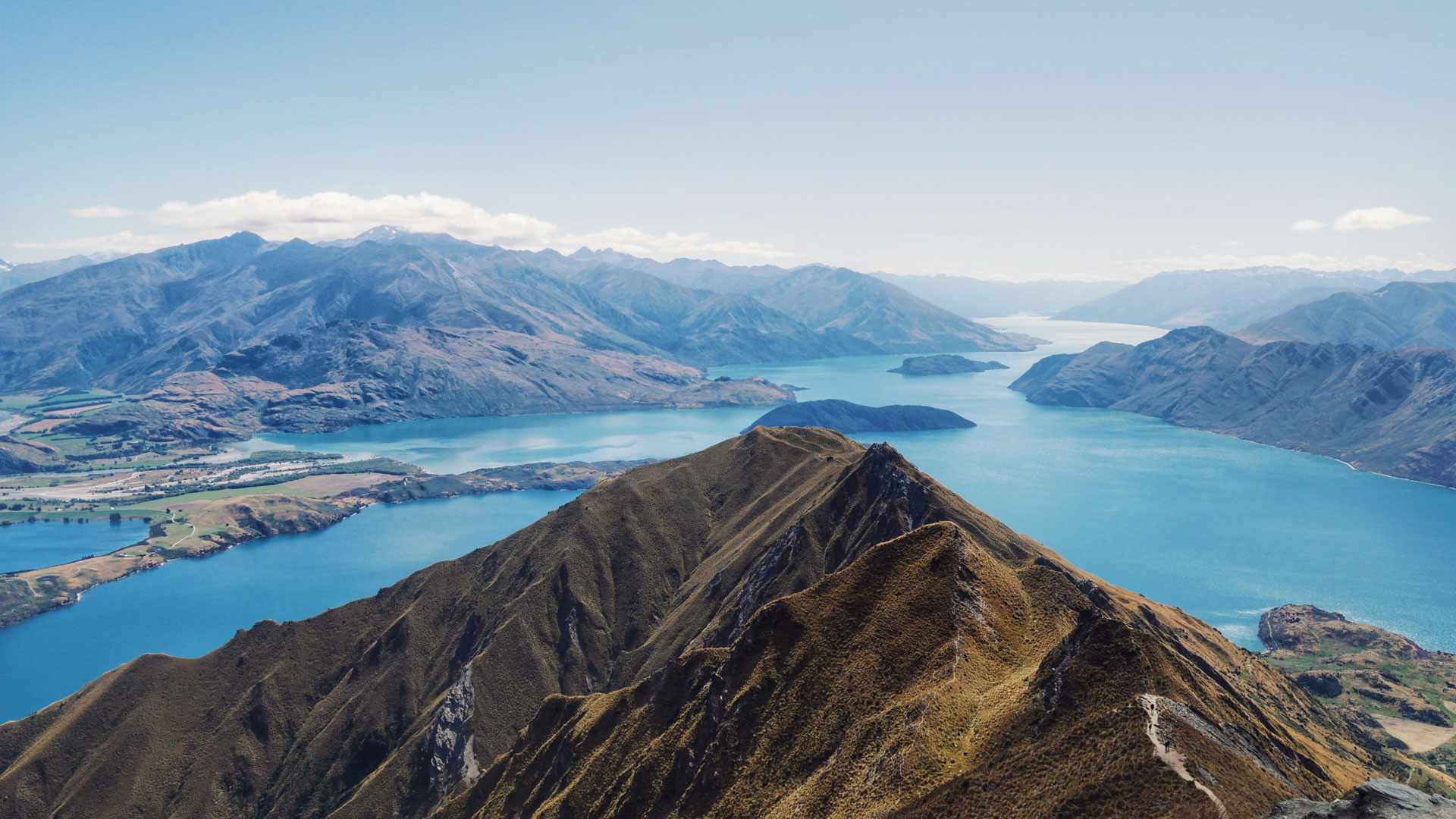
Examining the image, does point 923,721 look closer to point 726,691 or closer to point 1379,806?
point 726,691

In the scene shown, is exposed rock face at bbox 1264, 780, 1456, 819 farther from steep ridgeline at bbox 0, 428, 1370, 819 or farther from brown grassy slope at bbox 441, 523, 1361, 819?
steep ridgeline at bbox 0, 428, 1370, 819

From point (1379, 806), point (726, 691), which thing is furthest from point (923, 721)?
point (1379, 806)

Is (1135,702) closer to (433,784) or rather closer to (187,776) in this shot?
(433,784)

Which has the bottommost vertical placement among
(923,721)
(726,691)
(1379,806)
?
(726,691)

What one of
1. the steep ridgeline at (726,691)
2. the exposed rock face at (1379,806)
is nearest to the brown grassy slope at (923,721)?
the steep ridgeline at (726,691)

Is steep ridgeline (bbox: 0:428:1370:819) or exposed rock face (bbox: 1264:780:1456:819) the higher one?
exposed rock face (bbox: 1264:780:1456:819)

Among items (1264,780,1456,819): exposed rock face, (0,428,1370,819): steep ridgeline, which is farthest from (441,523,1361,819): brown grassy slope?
(1264,780,1456,819): exposed rock face

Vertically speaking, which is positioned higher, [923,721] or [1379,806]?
[1379,806]

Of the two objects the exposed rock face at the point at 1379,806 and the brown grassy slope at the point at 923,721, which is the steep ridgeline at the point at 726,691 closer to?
the brown grassy slope at the point at 923,721
